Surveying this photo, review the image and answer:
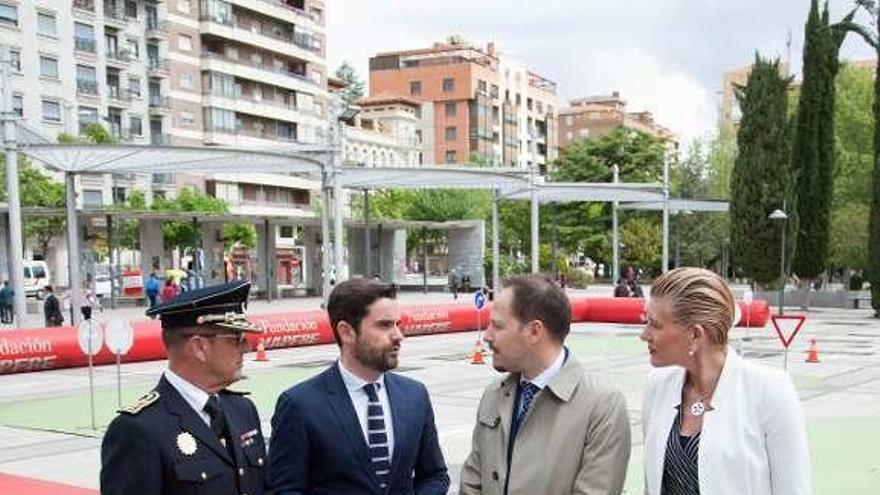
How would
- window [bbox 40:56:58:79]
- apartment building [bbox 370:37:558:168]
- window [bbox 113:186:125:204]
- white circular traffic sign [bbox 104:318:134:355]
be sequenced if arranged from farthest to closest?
1. apartment building [bbox 370:37:558:168]
2. window [bbox 113:186:125:204]
3. window [bbox 40:56:58:79]
4. white circular traffic sign [bbox 104:318:134:355]

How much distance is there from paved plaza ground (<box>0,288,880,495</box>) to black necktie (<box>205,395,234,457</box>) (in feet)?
17.6

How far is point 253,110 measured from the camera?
73.3m

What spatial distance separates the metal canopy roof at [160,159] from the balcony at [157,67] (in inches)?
1567

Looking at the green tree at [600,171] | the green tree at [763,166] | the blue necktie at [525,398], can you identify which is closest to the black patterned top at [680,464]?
the blue necktie at [525,398]

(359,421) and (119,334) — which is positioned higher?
(359,421)

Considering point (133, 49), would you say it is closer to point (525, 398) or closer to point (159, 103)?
point (159, 103)

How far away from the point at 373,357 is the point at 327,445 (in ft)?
1.19

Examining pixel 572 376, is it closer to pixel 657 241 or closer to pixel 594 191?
pixel 594 191

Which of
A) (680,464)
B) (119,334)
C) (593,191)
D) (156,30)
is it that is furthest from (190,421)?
(156,30)

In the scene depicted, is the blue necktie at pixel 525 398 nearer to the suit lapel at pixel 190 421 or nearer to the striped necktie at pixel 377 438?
the striped necktie at pixel 377 438

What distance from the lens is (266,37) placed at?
7425 cm

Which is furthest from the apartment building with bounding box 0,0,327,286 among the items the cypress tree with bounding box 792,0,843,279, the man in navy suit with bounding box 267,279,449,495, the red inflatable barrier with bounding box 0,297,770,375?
the man in navy suit with bounding box 267,279,449,495

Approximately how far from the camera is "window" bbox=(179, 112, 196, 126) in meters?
68.2

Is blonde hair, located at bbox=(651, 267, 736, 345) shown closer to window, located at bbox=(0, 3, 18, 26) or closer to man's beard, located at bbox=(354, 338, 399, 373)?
man's beard, located at bbox=(354, 338, 399, 373)
